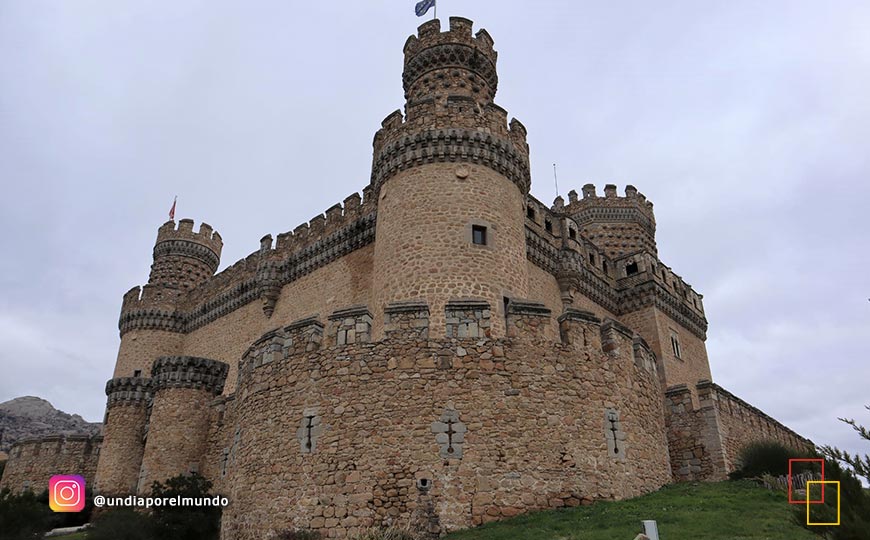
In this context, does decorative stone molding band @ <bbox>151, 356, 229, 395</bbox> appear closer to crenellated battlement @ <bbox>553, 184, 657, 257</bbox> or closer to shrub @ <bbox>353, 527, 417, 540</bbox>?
shrub @ <bbox>353, 527, 417, 540</bbox>

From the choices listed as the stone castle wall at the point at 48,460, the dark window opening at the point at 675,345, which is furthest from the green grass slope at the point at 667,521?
the stone castle wall at the point at 48,460

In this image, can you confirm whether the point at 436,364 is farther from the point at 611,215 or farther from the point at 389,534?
the point at 611,215

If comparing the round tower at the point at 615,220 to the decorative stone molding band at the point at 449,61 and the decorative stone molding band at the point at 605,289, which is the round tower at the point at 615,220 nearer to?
the decorative stone molding band at the point at 605,289

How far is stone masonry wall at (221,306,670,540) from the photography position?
29.7 ft

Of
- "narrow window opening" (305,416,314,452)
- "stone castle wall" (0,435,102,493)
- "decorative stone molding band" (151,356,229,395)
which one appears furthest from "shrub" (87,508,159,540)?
"stone castle wall" (0,435,102,493)

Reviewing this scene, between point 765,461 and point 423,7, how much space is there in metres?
16.6

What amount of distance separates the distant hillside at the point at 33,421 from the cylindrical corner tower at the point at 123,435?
1398 inches

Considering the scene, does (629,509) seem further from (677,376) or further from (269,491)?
(677,376)

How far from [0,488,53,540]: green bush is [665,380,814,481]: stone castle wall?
13614mm

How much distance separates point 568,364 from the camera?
10.2m

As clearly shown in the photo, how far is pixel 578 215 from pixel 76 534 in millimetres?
22674

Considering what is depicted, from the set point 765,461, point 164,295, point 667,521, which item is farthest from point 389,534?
point 164,295

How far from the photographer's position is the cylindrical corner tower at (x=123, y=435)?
2264cm

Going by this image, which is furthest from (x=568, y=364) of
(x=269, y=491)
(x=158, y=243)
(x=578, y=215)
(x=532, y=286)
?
(x=158, y=243)
